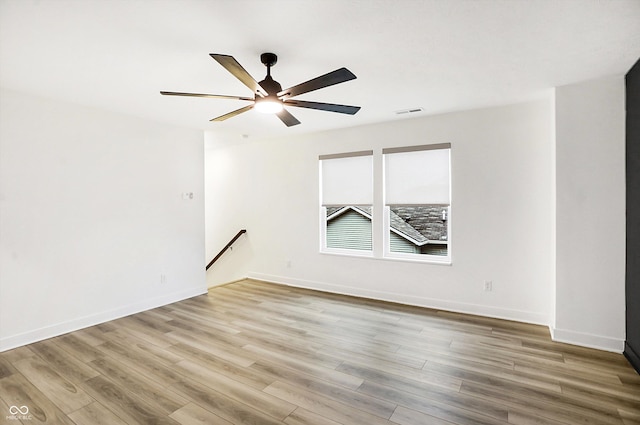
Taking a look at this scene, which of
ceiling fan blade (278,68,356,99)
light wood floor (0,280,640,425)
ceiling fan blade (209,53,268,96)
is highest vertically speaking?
ceiling fan blade (209,53,268,96)

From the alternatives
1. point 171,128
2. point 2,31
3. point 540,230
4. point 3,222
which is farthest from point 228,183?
point 540,230

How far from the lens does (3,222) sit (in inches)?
123

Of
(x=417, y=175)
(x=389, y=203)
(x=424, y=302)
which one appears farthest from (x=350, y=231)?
(x=424, y=302)

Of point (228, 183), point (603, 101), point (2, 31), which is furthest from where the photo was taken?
point (228, 183)

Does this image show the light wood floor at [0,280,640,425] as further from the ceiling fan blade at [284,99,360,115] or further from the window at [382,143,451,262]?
the ceiling fan blade at [284,99,360,115]

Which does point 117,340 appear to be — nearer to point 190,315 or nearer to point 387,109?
point 190,315

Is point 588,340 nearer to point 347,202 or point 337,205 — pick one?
point 347,202

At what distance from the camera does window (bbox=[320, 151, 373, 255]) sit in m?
4.86

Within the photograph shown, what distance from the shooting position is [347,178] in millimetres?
5012

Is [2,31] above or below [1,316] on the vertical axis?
above

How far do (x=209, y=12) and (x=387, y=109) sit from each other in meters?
2.53

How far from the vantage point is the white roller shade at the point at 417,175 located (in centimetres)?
421

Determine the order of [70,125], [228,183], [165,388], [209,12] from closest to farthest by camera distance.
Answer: [209,12] < [165,388] < [70,125] < [228,183]

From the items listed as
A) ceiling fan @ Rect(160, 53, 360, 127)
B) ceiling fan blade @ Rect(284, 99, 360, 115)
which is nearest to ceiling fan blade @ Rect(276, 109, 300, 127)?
ceiling fan @ Rect(160, 53, 360, 127)
